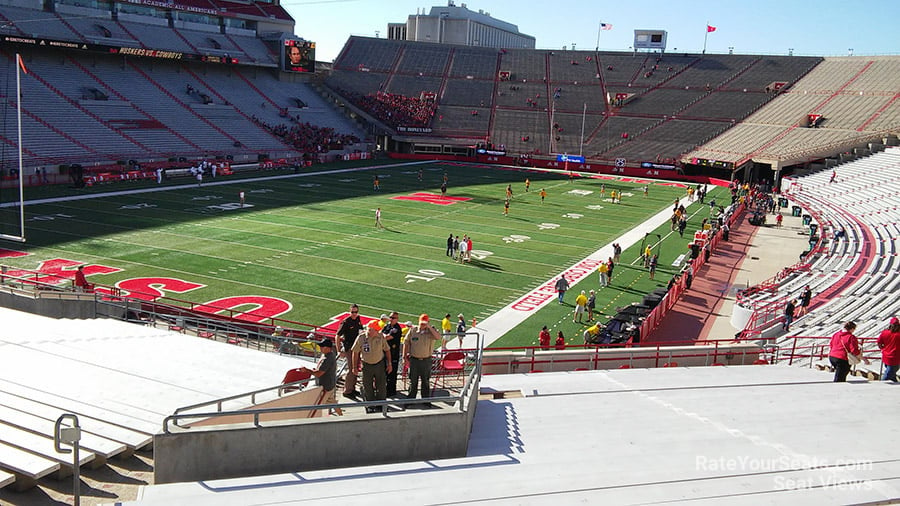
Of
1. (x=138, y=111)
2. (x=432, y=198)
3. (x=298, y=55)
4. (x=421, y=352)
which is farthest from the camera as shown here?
(x=298, y=55)

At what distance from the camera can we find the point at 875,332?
586 inches

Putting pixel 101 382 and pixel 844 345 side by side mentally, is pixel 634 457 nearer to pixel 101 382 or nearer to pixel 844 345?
pixel 844 345

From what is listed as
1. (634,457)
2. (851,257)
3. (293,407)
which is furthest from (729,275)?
(293,407)

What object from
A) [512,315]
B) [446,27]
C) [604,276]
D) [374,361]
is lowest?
[512,315]

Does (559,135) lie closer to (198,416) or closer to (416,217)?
(416,217)

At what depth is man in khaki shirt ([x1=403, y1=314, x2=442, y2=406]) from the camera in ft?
27.0

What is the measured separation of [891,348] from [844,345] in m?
0.66

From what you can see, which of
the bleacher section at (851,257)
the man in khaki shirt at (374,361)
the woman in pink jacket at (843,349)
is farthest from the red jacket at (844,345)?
the man in khaki shirt at (374,361)

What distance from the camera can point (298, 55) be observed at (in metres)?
65.2

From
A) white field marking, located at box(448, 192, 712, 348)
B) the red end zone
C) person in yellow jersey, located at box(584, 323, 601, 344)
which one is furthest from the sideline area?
A: the red end zone

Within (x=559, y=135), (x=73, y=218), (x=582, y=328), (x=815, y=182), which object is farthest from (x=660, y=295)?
(x=559, y=135)

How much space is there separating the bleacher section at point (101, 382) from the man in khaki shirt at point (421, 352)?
1.93 meters

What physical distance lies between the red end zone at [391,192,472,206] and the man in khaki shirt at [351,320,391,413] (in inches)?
1178

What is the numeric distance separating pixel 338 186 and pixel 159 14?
86.6ft
